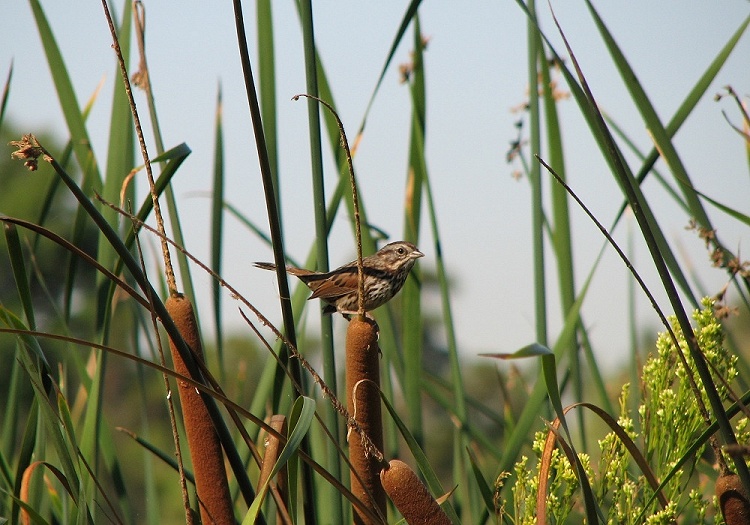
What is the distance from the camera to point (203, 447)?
4.59 feet

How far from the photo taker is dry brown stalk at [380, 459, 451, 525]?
122cm

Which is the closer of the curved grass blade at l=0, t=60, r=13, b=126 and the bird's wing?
the curved grass blade at l=0, t=60, r=13, b=126

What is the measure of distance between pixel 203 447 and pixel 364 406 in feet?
1.01

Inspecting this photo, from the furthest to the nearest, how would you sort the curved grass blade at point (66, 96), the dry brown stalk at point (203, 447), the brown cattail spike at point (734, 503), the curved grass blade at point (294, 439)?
the curved grass blade at point (66, 96), the dry brown stalk at point (203, 447), the brown cattail spike at point (734, 503), the curved grass blade at point (294, 439)

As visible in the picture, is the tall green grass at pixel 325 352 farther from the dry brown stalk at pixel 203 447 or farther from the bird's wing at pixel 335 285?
the bird's wing at pixel 335 285

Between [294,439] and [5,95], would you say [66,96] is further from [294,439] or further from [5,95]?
[294,439]

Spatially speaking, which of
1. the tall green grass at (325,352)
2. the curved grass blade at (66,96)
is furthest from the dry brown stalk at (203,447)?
the curved grass blade at (66,96)

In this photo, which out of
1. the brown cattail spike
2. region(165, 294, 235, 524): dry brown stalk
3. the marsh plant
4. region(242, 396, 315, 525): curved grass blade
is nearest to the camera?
region(242, 396, 315, 525): curved grass blade

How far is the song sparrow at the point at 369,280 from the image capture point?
3.45m

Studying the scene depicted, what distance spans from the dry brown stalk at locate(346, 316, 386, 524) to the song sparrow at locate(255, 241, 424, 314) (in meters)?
1.72

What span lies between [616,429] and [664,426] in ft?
1.27

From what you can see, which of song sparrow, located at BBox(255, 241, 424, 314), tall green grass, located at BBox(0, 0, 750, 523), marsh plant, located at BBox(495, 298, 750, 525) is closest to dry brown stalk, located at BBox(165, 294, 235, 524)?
tall green grass, located at BBox(0, 0, 750, 523)

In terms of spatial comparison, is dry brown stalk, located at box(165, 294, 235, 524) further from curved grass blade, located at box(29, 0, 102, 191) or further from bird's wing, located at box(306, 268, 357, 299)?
bird's wing, located at box(306, 268, 357, 299)

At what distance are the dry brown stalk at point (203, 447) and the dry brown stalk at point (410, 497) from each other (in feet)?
1.10
